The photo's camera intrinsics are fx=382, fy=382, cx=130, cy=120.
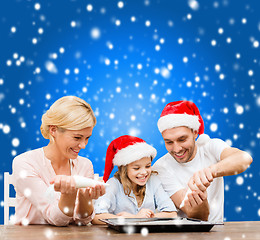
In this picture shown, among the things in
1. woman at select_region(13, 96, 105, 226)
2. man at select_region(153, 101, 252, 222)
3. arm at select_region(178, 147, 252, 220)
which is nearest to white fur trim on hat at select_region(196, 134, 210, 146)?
man at select_region(153, 101, 252, 222)

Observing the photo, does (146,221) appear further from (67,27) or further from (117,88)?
(67,27)

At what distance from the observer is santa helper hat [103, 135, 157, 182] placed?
1635 mm

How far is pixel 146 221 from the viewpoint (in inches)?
47.0

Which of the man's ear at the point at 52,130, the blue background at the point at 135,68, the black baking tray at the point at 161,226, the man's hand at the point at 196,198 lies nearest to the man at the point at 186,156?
the man's hand at the point at 196,198

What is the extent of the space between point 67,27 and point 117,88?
0.63 metres

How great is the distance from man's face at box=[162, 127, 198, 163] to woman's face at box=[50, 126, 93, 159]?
37 cm

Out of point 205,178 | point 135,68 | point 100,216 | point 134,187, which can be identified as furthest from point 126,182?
point 135,68

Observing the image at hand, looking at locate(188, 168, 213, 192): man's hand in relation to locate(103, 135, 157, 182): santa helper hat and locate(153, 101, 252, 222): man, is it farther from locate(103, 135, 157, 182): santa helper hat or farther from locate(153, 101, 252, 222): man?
locate(103, 135, 157, 182): santa helper hat

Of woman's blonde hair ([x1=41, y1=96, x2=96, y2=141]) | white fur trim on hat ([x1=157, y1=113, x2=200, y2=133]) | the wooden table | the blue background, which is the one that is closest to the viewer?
the wooden table

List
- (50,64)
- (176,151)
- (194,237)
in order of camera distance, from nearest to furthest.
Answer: (194,237) → (176,151) → (50,64)

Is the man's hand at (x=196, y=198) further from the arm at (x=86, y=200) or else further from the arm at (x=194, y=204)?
the arm at (x=86, y=200)

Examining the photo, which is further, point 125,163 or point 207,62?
point 207,62

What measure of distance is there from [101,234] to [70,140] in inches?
18.2

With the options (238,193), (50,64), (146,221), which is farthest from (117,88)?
(146,221)
